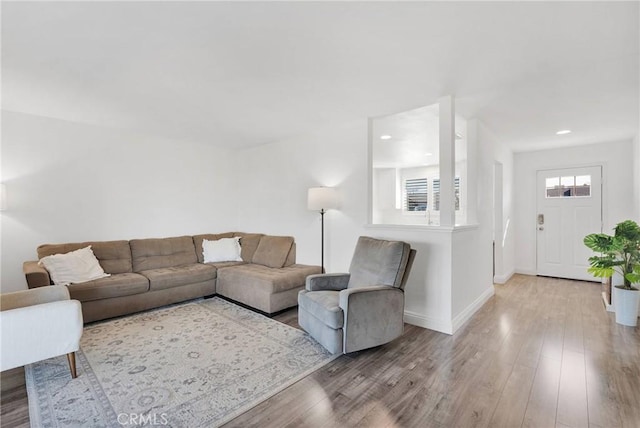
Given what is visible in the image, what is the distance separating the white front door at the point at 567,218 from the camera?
497 centimetres

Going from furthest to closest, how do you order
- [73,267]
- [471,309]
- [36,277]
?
[471,309], [73,267], [36,277]

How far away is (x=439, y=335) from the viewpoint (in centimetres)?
290

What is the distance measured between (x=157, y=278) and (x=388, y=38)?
11.6 ft

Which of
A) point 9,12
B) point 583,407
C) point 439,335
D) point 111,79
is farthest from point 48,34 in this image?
point 583,407

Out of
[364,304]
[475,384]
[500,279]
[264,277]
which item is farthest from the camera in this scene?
[500,279]

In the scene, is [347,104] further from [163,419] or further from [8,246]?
[8,246]

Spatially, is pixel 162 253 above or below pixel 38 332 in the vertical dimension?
above

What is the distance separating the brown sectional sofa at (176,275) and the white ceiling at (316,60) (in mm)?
1706

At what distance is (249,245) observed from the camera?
472 cm

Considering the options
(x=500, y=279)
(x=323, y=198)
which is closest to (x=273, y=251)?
(x=323, y=198)

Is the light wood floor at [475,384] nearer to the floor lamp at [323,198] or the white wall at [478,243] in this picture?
the white wall at [478,243]

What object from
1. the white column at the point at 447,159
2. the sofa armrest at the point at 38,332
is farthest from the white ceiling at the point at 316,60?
the sofa armrest at the point at 38,332

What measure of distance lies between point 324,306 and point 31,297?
2281mm

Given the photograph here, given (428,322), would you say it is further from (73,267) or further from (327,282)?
(73,267)
